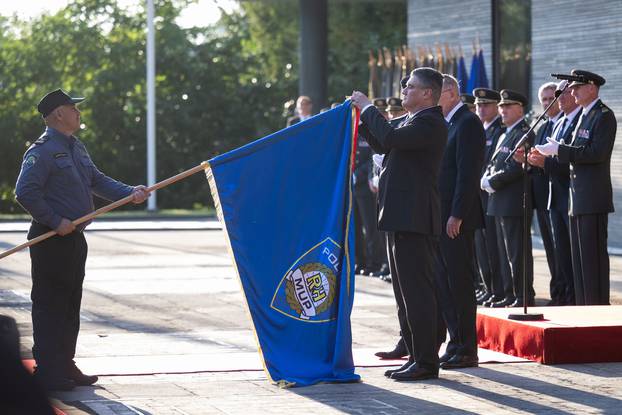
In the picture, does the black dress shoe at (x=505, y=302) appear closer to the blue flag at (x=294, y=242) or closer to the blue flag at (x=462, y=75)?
the blue flag at (x=294, y=242)

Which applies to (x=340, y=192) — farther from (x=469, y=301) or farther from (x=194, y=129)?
(x=194, y=129)

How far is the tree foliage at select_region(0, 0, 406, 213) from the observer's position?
119 feet

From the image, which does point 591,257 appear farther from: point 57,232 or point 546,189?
point 57,232

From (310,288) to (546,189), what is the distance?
4598 mm

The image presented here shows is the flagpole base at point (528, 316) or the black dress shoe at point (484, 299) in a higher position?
the flagpole base at point (528, 316)

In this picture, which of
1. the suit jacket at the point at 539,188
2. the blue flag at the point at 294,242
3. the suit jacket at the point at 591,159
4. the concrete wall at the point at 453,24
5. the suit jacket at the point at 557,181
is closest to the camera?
the blue flag at the point at 294,242

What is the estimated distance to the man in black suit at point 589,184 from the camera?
10203mm

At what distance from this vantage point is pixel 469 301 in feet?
28.6

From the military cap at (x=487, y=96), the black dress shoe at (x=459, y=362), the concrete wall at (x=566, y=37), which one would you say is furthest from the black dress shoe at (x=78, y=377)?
the concrete wall at (x=566, y=37)

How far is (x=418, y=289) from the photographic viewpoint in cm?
805

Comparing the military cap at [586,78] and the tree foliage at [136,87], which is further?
the tree foliage at [136,87]

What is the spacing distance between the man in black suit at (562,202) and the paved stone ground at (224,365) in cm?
106

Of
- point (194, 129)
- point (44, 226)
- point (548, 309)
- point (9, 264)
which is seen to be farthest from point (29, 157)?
point (194, 129)

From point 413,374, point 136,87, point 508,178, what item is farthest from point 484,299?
→ point 136,87
